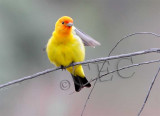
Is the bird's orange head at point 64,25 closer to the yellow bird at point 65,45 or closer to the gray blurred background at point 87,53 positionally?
the yellow bird at point 65,45

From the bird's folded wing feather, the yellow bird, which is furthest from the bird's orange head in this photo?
the bird's folded wing feather

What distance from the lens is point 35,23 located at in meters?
10.4

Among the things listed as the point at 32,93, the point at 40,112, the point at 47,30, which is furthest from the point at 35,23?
the point at 40,112

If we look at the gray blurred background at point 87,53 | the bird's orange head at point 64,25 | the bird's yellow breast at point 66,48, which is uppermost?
the bird's orange head at point 64,25

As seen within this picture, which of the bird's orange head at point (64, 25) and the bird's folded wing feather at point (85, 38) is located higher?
the bird's orange head at point (64, 25)

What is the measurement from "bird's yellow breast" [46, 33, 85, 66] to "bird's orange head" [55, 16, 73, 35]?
49mm

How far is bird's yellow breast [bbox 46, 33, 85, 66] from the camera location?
154 inches

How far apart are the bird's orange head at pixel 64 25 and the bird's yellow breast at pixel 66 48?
5 centimetres

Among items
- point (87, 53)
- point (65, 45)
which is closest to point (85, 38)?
point (65, 45)

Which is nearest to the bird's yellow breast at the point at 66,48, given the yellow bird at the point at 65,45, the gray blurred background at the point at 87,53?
the yellow bird at the point at 65,45

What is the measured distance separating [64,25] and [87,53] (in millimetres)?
5993

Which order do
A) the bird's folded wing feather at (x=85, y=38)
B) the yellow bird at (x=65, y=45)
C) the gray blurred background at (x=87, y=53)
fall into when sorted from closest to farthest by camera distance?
the bird's folded wing feather at (x=85, y=38)
the yellow bird at (x=65, y=45)
the gray blurred background at (x=87, y=53)

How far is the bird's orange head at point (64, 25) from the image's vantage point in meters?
3.81

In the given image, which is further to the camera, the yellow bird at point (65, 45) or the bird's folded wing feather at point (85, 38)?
the yellow bird at point (65, 45)
